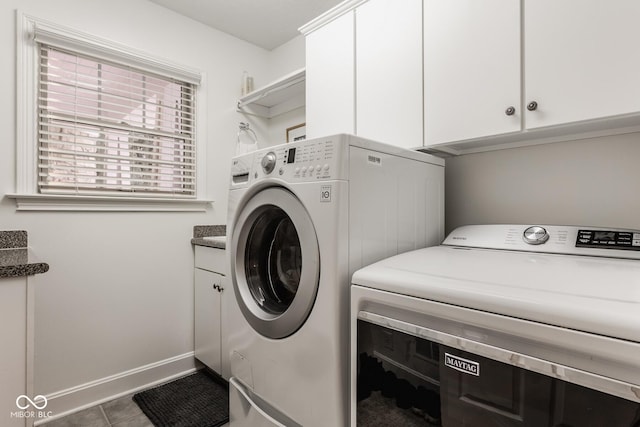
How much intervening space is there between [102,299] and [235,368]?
3.86 feet

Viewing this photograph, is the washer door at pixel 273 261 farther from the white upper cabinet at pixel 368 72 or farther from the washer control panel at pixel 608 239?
the washer control panel at pixel 608 239

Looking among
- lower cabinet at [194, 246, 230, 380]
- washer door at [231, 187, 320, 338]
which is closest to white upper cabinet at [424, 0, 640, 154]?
washer door at [231, 187, 320, 338]

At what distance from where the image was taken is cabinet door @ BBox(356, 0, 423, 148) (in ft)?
4.71

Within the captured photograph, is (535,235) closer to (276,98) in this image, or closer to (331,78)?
(331,78)

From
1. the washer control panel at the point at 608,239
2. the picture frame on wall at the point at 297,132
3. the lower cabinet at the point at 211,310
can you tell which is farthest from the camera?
the picture frame on wall at the point at 297,132

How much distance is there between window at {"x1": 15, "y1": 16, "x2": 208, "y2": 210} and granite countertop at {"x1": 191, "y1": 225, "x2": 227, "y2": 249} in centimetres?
24

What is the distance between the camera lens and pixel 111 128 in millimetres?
2117

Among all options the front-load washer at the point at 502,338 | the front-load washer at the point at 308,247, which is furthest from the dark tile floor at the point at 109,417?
the front-load washer at the point at 502,338

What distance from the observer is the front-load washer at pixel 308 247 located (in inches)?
40.7

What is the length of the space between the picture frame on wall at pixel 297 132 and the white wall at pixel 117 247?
502 millimetres

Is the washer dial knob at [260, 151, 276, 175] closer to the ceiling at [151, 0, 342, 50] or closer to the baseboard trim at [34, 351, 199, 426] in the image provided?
the ceiling at [151, 0, 342, 50]

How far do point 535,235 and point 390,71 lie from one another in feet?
3.08

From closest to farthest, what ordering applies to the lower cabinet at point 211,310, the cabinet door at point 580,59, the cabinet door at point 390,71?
the cabinet door at point 580,59 < the cabinet door at point 390,71 < the lower cabinet at point 211,310

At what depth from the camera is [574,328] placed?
0.60 m
